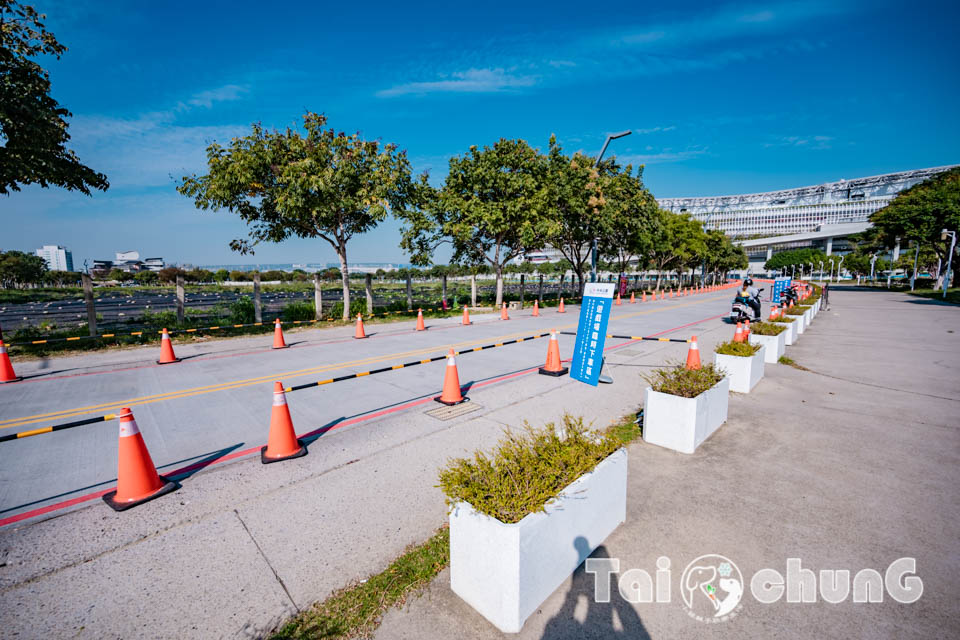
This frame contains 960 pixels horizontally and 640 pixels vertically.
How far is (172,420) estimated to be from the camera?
247 inches

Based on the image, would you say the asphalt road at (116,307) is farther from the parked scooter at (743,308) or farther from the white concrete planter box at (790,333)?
the white concrete planter box at (790,333)

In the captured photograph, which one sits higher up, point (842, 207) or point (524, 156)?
point (842, 207)

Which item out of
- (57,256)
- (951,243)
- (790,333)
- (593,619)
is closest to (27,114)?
(593,619)

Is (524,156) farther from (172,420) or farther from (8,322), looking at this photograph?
(8,322)

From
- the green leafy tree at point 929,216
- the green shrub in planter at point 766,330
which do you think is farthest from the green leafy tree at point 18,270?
the green leafy tree at point 929,216

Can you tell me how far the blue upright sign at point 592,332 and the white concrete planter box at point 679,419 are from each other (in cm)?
218

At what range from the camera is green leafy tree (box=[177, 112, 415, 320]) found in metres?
14.3

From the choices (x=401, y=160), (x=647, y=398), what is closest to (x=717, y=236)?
(x=401, y=160)

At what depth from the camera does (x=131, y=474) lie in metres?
4.08

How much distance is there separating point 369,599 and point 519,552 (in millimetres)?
1160

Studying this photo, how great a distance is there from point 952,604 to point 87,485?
7.52 meters

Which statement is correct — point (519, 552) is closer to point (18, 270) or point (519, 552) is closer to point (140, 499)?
Result: point (140, 499)

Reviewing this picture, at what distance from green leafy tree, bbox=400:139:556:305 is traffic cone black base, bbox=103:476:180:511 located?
16.9m

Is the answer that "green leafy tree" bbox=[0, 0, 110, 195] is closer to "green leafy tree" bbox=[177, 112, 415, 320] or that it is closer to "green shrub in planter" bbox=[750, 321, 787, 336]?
"green leafy tree" bbox=[177, 112, 415, 320]
